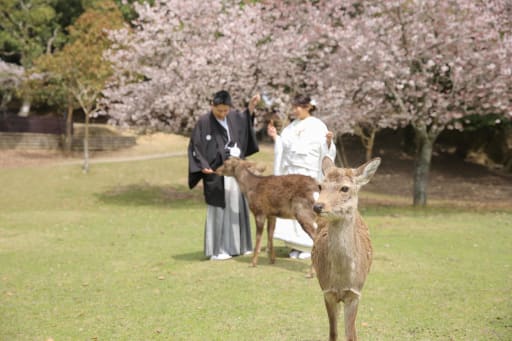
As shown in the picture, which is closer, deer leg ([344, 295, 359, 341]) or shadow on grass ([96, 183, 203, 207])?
deer leg ([344, 295, 359, 341])

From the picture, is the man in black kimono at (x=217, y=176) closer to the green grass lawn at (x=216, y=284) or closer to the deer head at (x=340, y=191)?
the green grass lawn at (x=216, y=284)

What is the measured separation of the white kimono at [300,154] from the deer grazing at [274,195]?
44cm

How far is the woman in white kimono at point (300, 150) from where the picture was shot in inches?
320

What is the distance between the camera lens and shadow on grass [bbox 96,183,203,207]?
1756 centimetres

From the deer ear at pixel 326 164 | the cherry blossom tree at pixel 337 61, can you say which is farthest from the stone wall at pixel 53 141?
the deer ear at pixel 326 164

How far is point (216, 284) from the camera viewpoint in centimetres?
737

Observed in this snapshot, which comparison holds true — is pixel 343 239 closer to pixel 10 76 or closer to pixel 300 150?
pixel 300 150

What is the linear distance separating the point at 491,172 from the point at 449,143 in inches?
159

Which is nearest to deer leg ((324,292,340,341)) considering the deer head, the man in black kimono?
the deer head

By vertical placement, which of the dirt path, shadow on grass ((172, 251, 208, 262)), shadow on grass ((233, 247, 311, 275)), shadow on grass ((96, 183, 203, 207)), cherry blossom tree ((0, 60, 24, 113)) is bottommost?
shadow on grass ((96, 183, 203, 207))

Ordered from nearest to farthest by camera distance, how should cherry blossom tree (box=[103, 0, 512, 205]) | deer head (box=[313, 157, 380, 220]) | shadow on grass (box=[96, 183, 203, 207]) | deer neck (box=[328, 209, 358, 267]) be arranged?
deer head (box=[313, 157, 380, 220]) < deer neck (box=[328, 209, 358, 267]) < cherry blossom tree (box=[103, 0, 512, 205]) < shadow on grass (box=[96, 183, 203, 207])

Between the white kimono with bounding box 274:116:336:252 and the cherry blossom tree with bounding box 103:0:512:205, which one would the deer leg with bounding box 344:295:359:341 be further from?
the cherry blossom tree with bounding box 103:0:512:205

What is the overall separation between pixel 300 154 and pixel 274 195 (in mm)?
824

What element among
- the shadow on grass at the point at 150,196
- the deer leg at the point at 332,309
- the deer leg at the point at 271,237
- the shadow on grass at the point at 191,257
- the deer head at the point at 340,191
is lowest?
the shadow on grass at the point at 150,196
